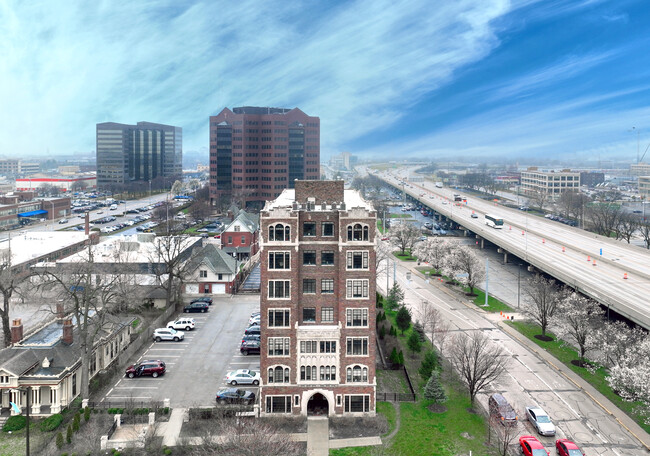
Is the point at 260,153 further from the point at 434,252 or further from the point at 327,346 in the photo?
the point at 327,346

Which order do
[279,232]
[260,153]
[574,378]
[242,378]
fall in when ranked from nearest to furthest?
[279,232]
[242,378]
[574,378]
[260,153]

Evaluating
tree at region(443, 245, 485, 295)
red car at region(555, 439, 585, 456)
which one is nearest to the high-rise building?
tree at region(443, 245, 485, 295)

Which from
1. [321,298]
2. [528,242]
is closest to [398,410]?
[321,298]

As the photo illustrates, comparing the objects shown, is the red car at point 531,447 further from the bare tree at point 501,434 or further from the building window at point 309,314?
the building window at point 309,314

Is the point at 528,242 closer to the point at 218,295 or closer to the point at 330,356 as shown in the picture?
the point at 218,295

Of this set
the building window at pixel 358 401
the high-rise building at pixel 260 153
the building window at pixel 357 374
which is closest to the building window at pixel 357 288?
the building window at pixel 357 374

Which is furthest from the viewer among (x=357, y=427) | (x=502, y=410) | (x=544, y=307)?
(x=544, y=307)

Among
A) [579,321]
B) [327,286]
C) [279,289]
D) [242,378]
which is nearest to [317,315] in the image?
[327,286]
